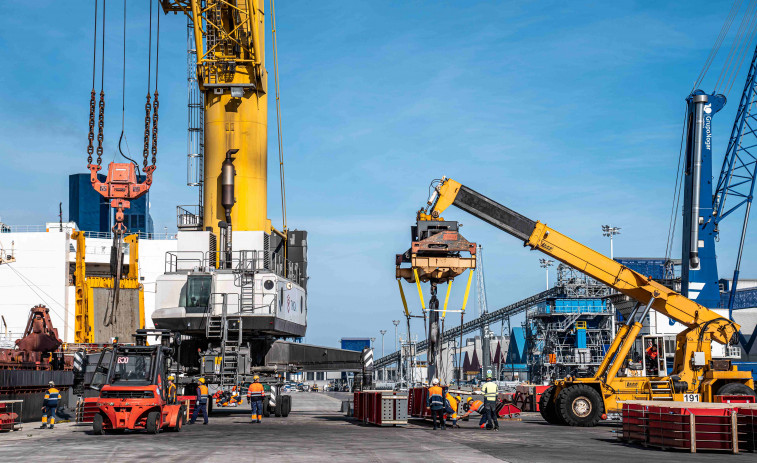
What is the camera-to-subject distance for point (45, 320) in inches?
2036

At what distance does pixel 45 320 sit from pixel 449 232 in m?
33.7

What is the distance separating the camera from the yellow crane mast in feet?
131

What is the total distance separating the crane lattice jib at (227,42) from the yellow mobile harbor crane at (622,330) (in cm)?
1456

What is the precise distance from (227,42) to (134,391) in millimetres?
21079

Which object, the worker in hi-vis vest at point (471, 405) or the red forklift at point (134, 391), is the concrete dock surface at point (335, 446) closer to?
the red forklift at point (134, 391)

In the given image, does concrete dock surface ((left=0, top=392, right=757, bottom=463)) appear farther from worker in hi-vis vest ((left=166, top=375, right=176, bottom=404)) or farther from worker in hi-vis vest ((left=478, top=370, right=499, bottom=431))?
worker in hi-vis vest ((left=166, top=375, right=176, bottom=404))

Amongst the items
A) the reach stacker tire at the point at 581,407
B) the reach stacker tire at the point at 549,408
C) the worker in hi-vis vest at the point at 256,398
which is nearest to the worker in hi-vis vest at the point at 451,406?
the reach stacker tire at the point at 549,408

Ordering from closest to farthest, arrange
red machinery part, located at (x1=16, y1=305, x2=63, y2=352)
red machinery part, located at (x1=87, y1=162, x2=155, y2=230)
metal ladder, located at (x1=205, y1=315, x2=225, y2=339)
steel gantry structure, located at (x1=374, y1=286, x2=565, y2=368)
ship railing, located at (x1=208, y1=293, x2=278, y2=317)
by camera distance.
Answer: metal ladder, located at (x1=205, y1=315, x2=225, y2=339)
ship railing, located at (x1=208, y1=293, x2=278, y2=317)
red machinery part, located at (x1=87, y1=162, x2=155, y2=230)
red machinery part, located at (x1=16, y1=305, x2=63, y2=352)
steel gantry structure, located at (x1=374, y1=286, x2=565, y2=368)

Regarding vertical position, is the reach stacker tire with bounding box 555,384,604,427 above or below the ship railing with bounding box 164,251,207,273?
below

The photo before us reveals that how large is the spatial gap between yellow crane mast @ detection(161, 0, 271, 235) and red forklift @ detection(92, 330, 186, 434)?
48.4 ft

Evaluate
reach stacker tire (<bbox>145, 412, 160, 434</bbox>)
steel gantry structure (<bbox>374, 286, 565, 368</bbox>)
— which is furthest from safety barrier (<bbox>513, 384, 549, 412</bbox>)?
steel gantry structure (<bbox>374, 286, 565, 368</bbox>)

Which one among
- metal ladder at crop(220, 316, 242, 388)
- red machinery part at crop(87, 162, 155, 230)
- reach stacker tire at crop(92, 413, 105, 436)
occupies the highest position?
red machinery part at crop(87, 162, 155, 230)

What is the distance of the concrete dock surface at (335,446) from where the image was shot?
1797 cm

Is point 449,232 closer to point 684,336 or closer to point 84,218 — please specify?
point 684,336
